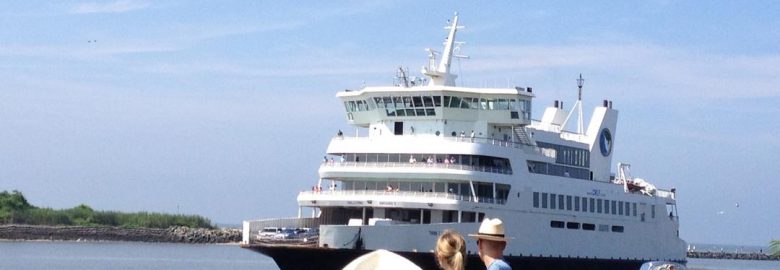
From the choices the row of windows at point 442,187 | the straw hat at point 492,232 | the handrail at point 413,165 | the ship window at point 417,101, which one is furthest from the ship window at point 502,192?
the straw hat at point 492,232

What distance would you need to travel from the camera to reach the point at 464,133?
1487 inches

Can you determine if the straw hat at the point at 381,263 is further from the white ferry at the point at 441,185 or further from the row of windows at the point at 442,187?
the row of windows at the point at 442,187

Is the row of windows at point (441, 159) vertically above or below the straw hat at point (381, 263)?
above

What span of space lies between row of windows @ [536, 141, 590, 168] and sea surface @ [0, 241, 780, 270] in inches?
584

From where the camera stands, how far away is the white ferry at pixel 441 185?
34906 millimetres

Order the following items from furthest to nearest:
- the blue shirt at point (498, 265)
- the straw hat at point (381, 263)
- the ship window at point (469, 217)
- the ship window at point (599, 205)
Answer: the ship window at point (599, 205)
the ship window at point (469, 217)
the blue shirt at point (498, 265)
the straw hat at point (381, 263)

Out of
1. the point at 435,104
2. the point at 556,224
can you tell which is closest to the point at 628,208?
the point at 556,224

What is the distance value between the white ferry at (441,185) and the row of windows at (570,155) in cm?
5

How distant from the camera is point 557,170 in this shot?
134 ft

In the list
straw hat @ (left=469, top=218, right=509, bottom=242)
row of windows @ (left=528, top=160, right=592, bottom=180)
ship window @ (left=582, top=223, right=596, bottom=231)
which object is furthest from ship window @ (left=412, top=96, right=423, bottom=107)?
straw hat @ (left=469, top=218, right=509, bottom=242)

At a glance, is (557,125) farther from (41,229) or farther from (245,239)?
(41,229)

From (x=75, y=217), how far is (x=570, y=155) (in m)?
48.6

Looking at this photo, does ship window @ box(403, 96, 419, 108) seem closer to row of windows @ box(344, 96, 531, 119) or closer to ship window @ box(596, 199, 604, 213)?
row of windows @ box(344, 96, 531, 119)

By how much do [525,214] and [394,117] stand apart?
13.2 feet
